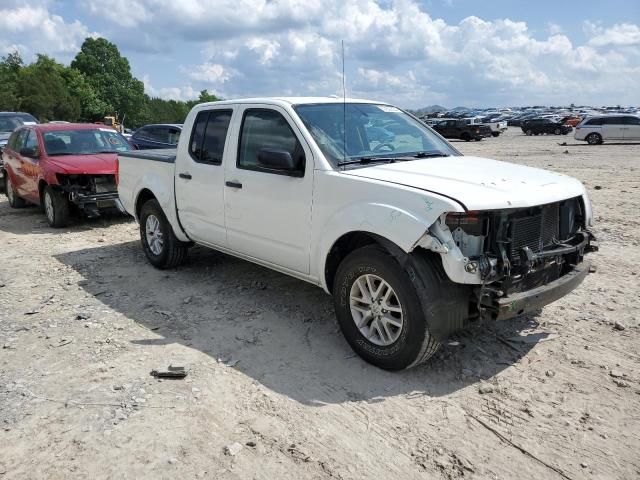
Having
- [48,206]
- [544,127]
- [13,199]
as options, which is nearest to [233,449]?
[48,206]

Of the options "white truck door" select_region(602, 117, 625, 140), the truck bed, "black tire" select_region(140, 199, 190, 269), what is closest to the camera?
the truck bed

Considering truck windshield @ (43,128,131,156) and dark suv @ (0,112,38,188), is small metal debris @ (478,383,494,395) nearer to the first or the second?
truck windshield @ (43,128,131,156)

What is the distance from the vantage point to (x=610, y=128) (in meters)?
30.2

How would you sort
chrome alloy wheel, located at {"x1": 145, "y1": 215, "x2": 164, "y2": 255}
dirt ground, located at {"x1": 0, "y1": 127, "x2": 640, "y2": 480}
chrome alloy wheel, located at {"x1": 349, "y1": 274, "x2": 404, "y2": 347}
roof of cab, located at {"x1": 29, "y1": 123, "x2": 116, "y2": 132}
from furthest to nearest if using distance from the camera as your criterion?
roof of cab, located at {"x1": 29, "y1": 123, "x2": 116, "y2": 132}, chrome alloy wheel, located at {"x1": 145, "y1": 215, "x2": 164, "y2": 255}, chrome alloy wheel, located at {"x1": 349, "y1": 274, "x2": 404, "y2": 347}, dirt ground, located at {"x1": 0, "y1": 127, "x2": 640, "y2": 480}

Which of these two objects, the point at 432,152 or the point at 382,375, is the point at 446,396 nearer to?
the point at 382,375

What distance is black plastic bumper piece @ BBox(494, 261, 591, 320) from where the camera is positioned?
364 cm

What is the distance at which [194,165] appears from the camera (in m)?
5.81

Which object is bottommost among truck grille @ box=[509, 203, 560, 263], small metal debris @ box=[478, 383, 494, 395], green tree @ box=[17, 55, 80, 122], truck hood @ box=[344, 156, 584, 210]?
small metal debris @ box=[478, 383, 494, 395]

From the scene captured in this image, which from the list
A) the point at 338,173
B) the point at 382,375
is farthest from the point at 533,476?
the point at 338,173

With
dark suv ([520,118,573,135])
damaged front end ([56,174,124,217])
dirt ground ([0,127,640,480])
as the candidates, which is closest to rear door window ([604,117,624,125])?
dark suv ([520,118,573,135])

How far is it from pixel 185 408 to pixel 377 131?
286 cm

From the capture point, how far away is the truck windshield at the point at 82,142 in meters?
10.1

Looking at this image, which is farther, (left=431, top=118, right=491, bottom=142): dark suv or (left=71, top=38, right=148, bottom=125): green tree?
(left=71, top=38, right=148, bottom=125): green tree

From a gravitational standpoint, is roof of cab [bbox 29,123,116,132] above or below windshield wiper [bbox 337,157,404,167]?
above
